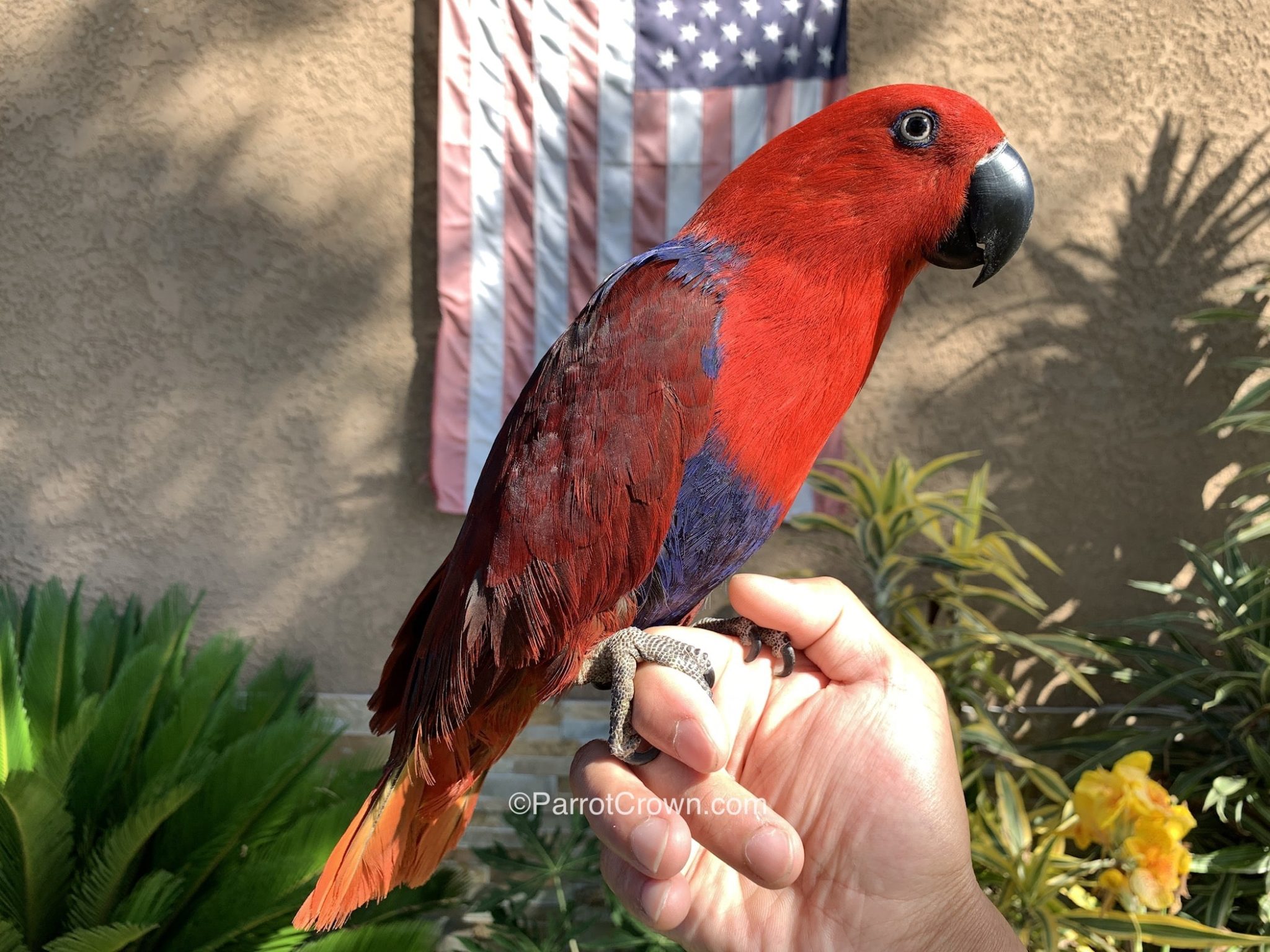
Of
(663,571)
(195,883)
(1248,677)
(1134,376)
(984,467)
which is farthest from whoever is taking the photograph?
(1134,376)

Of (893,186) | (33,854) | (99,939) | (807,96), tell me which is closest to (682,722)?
(893,186)

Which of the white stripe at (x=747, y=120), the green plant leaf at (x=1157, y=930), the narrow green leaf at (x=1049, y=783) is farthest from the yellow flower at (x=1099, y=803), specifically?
the white stripe at (x=747, y=120)

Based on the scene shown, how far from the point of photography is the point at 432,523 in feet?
8.27

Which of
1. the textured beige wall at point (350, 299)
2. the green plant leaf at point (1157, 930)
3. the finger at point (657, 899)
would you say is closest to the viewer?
the finger at point (657, 899)

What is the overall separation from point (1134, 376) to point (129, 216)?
3147 millimetres

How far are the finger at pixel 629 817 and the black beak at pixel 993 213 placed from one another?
2.37 feet

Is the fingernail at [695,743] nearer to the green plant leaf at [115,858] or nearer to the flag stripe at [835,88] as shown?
the green plant leaf at [115,858]

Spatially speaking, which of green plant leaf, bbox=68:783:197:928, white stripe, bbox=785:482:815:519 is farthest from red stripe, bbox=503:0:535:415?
green plant leaf, bbox=68:783:197:928

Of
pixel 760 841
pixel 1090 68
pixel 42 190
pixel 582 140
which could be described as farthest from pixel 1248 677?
pixel 42 190

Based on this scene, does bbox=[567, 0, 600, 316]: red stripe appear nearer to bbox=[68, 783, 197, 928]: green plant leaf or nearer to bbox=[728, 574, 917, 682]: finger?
bbox=[728, 574, 917, 682]: finger

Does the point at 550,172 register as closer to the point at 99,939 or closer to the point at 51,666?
the point at 51,666

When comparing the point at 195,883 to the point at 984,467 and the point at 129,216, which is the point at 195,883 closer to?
the point at 129,216

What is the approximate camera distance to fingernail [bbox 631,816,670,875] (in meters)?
0.84

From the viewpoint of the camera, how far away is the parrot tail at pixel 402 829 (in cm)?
98
